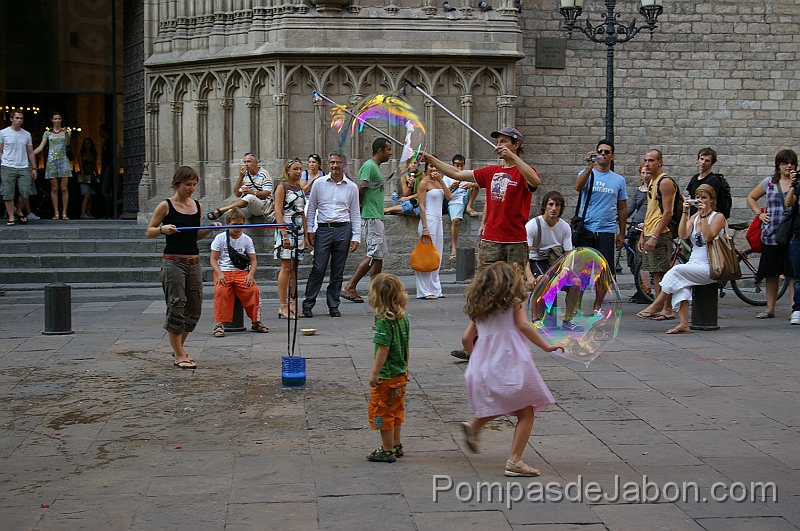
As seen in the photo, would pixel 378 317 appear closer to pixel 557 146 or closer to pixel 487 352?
pixel 487 352

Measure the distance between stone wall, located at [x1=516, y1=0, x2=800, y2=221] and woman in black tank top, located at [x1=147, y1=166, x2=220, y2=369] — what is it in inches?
440

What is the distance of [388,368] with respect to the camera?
238 inches

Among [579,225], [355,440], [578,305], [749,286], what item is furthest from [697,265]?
[355,440]

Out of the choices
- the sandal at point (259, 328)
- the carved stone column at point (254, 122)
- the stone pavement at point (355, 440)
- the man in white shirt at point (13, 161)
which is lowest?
the stone pavement at point (355, 440)

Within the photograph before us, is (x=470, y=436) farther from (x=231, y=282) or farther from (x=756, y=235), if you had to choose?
(x=756, y=235)

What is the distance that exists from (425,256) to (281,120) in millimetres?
4554

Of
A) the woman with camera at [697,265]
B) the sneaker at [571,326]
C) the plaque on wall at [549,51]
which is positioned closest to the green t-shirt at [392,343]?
the sneaker at [571,326]

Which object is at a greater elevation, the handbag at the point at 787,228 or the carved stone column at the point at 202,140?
the carved stone column at the point at 202,140

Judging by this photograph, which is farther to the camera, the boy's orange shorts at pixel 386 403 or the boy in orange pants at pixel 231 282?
the boy in orange pants at pixel 231 282

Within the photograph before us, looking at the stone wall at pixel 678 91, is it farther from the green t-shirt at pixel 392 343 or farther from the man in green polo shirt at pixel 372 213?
the green t-shirt at pixel 392 343

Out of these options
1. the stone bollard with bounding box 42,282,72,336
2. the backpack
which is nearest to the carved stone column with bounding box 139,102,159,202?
the stone bollard with bounding box 42,282,72,336

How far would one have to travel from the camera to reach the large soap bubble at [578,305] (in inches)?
271

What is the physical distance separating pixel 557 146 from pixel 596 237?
7.58 m

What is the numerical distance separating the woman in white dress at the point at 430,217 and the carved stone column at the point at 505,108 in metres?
3.26
